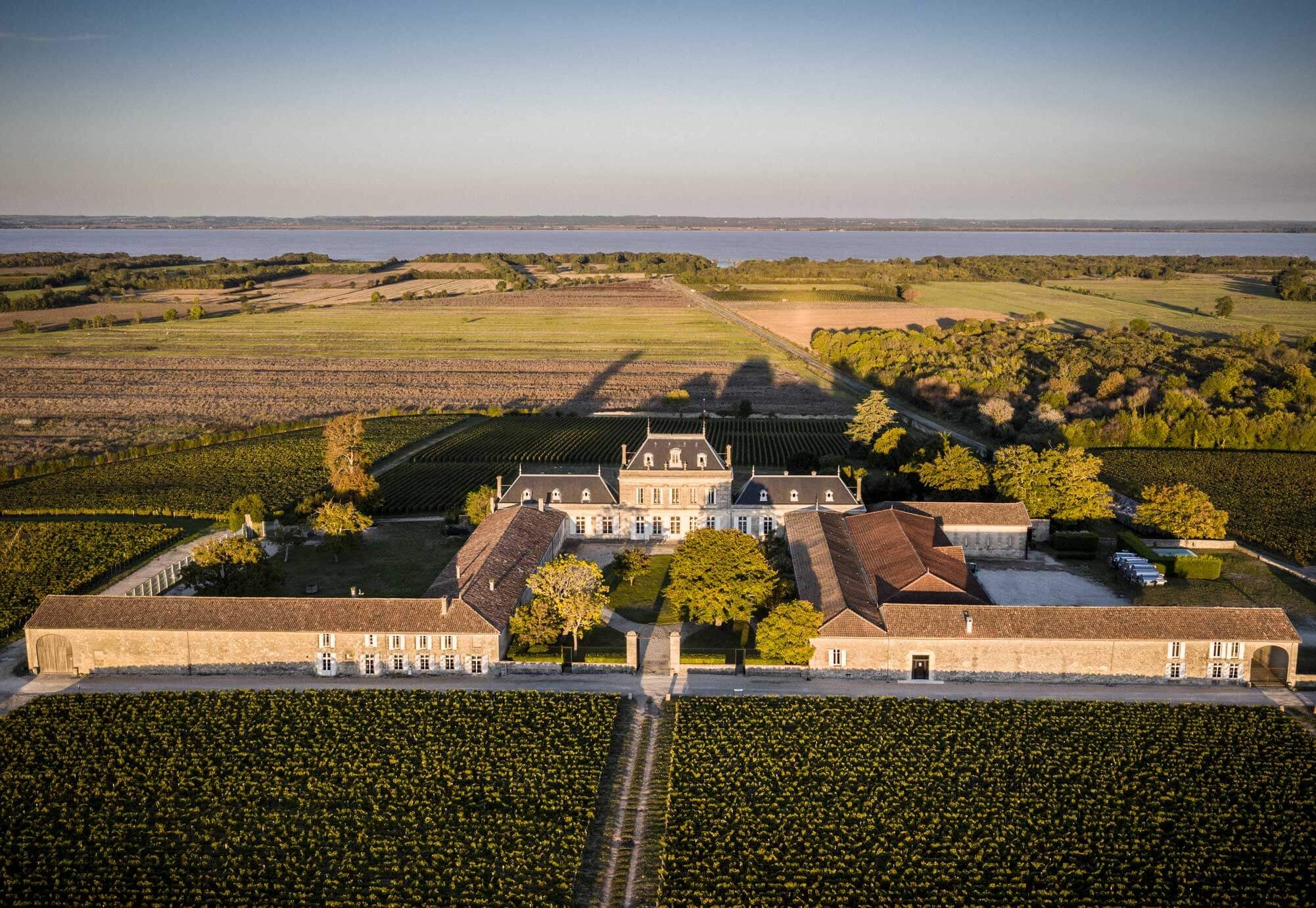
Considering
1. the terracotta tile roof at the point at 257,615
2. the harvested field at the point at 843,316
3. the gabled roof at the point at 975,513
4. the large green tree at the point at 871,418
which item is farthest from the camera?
the harvested field at the point at 843,316

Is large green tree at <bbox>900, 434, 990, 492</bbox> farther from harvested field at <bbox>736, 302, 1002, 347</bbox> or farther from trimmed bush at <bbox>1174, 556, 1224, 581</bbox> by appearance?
harvested field at <bbox>736, 302, 1002, 347</bbox>

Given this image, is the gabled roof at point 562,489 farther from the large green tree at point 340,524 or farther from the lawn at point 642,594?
the large green tree at point 340,524

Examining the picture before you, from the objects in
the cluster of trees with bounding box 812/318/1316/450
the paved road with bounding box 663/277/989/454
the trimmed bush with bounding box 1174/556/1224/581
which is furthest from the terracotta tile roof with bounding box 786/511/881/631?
the cluster of trees with bounding box 812/318/1316/450

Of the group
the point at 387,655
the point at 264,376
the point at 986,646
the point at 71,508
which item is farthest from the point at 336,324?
the point at 986,646

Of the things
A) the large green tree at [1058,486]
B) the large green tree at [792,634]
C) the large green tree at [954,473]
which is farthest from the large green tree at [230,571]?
the large green tree at [1058,486]

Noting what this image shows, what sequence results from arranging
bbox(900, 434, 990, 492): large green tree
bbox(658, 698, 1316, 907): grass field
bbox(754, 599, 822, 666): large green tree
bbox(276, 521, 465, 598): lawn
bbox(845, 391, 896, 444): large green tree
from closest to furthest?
bbox(658, 698, 1316, 907): grass field < bbox(754, 599, 822, 666): large green tree < bbox(276, 521, 465, 598): lawn < bbox(900, 434, 990, 492): large green tree < bbox(845, 391, 896, 444): large green tree

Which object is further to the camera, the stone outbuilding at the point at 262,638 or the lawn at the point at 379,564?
the lawn at the point at 379,564
